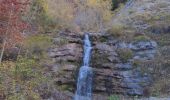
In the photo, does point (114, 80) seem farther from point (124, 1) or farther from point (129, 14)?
point (124, 1)

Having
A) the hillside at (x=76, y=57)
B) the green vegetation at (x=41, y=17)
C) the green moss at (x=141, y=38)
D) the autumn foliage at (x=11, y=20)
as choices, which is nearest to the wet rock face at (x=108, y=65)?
the hillside at (x=76, y=57)

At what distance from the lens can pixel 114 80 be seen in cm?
1930

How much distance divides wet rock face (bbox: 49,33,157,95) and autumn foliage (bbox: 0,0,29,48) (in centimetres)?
312

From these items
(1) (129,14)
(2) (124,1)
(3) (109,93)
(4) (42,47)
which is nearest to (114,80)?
(3) (109,93)

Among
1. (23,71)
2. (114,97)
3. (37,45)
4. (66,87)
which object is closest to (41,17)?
(37,45)

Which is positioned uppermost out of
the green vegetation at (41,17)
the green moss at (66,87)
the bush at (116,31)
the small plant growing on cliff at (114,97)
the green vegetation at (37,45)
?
the green vegetation at (41,17)

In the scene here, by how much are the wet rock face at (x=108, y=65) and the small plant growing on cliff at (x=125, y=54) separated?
6 cm

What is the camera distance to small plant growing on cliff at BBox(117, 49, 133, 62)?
20.3 m

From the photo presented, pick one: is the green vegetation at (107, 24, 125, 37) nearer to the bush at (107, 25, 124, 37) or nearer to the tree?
the bush at (107, 25, 124, 37)

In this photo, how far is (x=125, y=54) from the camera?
2052cm

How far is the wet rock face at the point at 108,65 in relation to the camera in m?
19.0

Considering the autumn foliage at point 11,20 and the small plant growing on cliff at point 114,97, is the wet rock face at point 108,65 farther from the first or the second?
the autumn foliage at point 11,20

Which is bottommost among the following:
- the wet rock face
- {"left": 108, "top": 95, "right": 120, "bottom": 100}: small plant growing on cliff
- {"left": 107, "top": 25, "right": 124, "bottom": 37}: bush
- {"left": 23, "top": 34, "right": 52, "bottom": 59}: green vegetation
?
{"left": 108, "top": 95, "right": 120, "bottom": 100}: small plant growing on cliff

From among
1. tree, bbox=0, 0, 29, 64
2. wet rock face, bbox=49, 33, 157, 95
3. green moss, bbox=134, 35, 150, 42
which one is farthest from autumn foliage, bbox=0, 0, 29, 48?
green moss, bbox=134, 35, 150, 42
